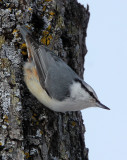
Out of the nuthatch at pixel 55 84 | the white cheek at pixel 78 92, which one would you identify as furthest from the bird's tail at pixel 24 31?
the white cheek at pixel 78 92

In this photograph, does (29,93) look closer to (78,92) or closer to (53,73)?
(53,73)

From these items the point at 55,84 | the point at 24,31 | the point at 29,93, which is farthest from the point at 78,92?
the point at 24,31

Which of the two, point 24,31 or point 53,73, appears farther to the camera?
point 53,73

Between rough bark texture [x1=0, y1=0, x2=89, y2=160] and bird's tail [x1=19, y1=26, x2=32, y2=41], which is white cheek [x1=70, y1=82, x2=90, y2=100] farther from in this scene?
bird's tail [x1=19, y1=26, x2=32, y2=41]

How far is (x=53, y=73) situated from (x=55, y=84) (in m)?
0.09

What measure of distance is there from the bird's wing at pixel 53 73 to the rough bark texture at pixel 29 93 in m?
0.09

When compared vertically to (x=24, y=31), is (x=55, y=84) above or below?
below

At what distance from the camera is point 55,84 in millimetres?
2553

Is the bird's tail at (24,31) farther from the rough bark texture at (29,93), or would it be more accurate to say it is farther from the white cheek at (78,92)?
the white cheek at (78,92)

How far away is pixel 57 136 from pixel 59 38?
0.81m

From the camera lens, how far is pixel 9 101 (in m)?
2.24

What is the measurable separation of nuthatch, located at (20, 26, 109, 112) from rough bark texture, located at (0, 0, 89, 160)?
7 centimetres

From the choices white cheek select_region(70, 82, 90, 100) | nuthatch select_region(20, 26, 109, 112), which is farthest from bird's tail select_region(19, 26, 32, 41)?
white cheek select_region(70, 82, 90, 100)

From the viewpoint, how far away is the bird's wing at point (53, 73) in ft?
8.29
